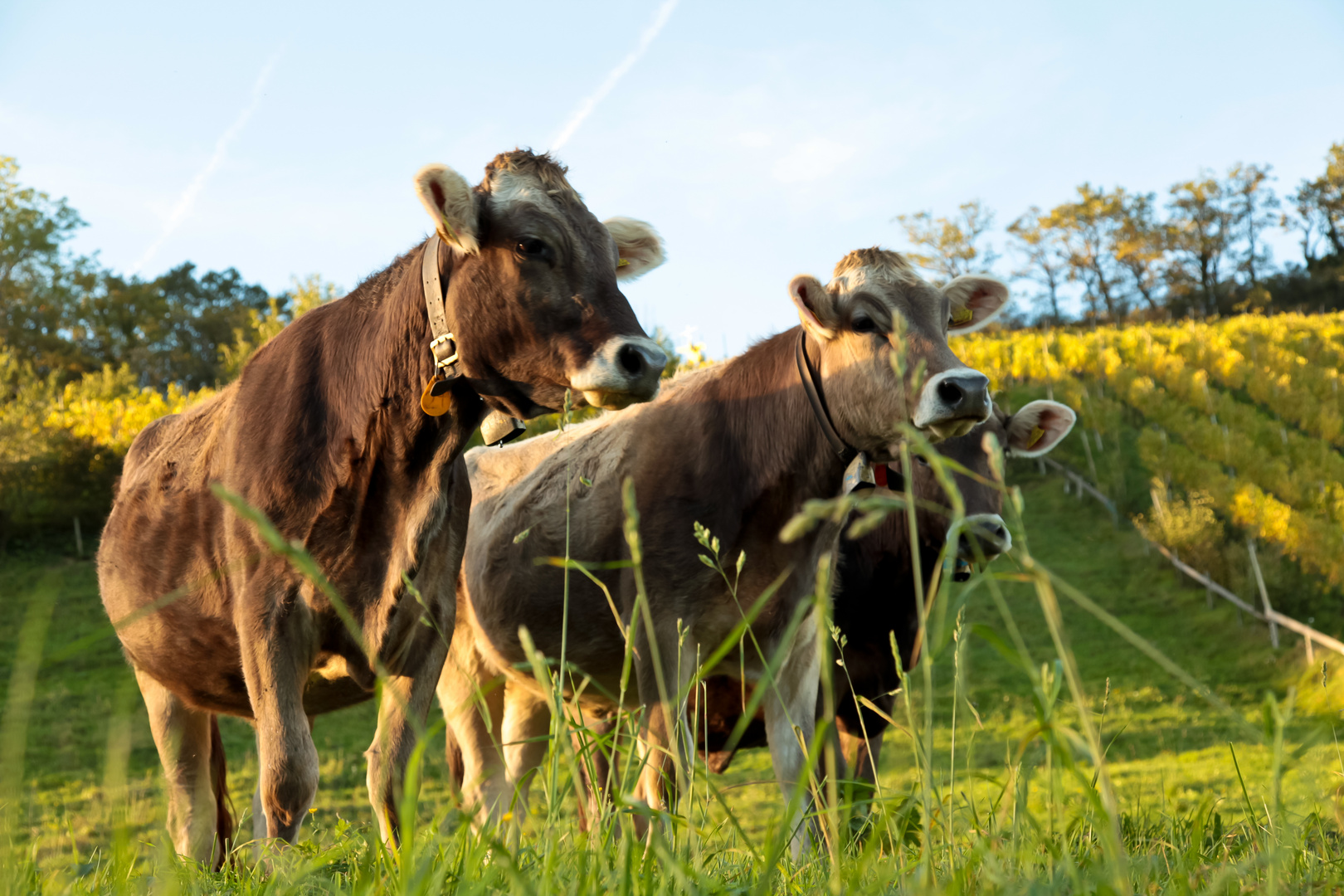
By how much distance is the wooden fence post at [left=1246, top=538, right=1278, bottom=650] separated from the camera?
18281 millimetres

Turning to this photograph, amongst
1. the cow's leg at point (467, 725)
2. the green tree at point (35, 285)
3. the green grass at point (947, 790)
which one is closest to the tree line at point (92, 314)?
the green tree at point (35, 285)

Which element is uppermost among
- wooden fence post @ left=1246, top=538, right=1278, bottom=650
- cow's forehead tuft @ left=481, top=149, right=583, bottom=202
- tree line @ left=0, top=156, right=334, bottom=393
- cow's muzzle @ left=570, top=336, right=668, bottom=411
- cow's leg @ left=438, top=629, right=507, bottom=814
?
tree line @ left=0, top=156, right=334, bottom=393

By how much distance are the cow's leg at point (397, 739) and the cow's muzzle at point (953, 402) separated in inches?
75.2

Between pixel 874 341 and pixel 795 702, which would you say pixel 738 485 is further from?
pixel 795 702

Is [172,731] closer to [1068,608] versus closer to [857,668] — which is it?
[857,668]

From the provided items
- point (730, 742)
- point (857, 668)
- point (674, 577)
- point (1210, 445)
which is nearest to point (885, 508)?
point (730, 742)

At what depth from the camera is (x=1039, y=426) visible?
216 inches

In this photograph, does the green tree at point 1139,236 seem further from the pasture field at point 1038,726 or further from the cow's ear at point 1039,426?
the cow's ear at point 1039,426

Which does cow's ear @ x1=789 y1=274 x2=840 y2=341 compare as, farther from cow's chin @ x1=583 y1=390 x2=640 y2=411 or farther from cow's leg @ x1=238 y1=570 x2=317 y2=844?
cow's leg @ x1=238 y1=570 x2=317 y2=844

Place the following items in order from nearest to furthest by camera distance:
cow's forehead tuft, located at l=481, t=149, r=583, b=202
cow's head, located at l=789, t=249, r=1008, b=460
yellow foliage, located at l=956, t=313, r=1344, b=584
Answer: cow's forehead tuft, located at l=481, t=149, r=583, b=202, cow's head, located at l=789, t=249, r=1008, b=460, yellow foliage, located at l=956, t=313, r=1344, b=584

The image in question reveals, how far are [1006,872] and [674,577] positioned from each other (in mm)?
2525

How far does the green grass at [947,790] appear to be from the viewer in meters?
1.29

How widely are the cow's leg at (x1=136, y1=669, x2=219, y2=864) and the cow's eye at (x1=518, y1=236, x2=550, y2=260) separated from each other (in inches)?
92.0

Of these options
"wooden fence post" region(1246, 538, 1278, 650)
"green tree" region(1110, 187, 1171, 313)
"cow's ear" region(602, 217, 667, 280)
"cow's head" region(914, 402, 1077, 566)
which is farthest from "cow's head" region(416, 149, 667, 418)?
"green tree" region(1110, 187, 1171, 313)
